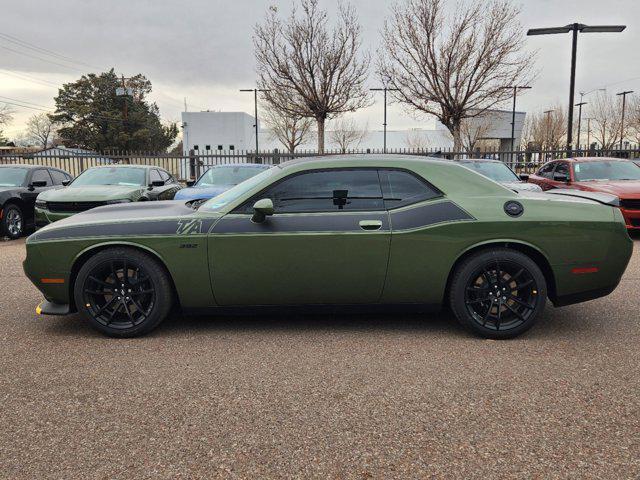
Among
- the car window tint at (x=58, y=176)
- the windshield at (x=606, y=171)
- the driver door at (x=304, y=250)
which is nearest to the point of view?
the driver door at (x=304, y=250)

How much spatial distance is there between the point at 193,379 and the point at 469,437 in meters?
1.78

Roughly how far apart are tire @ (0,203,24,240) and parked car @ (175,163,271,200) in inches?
140

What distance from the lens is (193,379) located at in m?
3.37

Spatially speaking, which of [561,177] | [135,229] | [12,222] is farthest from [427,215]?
[12,222]

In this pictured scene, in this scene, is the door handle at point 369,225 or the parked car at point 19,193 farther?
the parked car at point 19,193

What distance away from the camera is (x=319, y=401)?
120 inches

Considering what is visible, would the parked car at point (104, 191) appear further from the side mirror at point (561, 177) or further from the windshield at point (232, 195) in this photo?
the side mirror at point (561, 177)

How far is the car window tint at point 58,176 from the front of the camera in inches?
454

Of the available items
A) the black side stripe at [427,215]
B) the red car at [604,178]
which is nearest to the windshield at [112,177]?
the black side stripe at [427,215]

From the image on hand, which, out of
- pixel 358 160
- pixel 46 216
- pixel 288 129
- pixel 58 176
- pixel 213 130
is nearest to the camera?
pixel 358 160

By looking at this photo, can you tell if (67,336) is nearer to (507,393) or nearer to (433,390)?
(433,390)

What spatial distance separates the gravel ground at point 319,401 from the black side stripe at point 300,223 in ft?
2.94

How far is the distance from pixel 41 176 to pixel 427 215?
1002 centimetres

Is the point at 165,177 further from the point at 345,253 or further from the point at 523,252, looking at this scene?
the point at 523,252
